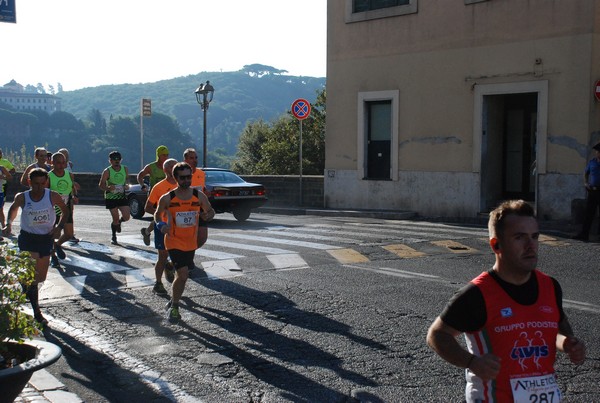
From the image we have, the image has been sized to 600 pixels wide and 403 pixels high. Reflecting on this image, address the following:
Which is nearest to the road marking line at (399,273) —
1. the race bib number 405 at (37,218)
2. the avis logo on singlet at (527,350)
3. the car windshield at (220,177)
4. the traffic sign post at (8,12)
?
the race bib number 405 at (37,218)

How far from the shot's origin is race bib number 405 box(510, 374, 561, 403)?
3090mm

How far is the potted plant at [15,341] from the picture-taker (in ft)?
14.6

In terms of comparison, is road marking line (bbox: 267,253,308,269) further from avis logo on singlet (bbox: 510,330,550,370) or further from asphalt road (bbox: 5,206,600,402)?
avis logo on singlet (bbox: 510,330,550,370)

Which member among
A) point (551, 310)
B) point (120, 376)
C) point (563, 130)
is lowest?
point (120, 376)

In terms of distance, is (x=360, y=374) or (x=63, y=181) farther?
(x=63, y=181)

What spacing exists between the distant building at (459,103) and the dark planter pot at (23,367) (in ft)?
49.7

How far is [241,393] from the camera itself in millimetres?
5594

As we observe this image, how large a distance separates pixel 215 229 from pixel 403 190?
6.52 metres

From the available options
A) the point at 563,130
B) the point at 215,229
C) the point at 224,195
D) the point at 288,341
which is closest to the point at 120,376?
the point at 288,341

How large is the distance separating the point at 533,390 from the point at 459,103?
693 inches

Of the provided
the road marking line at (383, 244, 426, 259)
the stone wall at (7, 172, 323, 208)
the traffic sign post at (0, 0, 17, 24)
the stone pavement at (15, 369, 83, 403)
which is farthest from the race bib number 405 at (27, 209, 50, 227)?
the stone wall at (7, 172, 323, 208)

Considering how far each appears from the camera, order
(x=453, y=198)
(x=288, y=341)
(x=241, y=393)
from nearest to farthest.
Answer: (x=241, y=393)
(x=288, y=341)
(x=453, y=198)

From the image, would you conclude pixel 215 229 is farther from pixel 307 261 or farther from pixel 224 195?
pixel 307 261

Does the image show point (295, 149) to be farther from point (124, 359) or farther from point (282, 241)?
point (124, 359)
